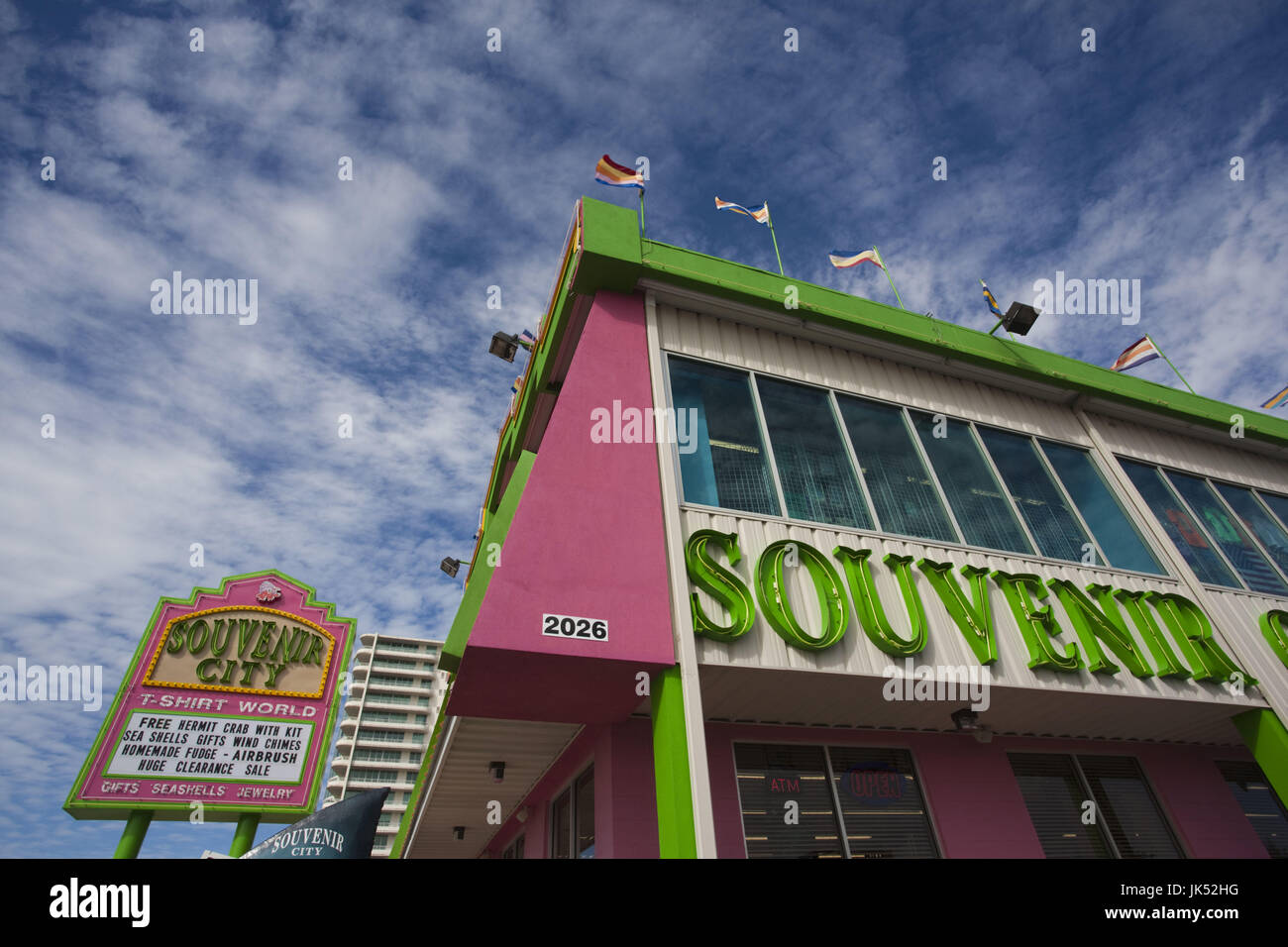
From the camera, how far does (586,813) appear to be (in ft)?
28.5

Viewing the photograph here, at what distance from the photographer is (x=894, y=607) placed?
798 cm

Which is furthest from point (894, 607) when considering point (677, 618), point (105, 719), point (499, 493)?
point (105, 719)

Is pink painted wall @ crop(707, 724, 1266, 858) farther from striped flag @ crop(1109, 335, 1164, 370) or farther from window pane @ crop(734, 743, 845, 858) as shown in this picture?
striped flag @ crop(1109, 335, 1164, 370)

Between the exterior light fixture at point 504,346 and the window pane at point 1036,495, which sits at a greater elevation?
the exterior light fixture at point 504,346

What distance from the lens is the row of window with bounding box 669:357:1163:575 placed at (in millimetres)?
8586

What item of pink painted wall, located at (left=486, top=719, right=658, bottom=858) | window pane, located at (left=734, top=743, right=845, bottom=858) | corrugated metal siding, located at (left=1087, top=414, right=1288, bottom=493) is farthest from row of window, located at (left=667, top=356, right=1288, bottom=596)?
window pane, located at (left=734, top=743, right=845, bottom=858)

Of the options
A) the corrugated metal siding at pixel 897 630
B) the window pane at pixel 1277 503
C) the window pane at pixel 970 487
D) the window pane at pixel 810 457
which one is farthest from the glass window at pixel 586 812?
the window pane at pixel 1277 503

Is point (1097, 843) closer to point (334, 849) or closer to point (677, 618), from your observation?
point (677, 618)

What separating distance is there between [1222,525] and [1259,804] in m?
4.92

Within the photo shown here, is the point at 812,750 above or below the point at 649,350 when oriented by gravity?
below

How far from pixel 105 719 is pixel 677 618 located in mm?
9969

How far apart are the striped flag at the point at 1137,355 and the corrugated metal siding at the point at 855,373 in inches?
92.3

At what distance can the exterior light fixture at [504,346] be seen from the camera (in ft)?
40.8

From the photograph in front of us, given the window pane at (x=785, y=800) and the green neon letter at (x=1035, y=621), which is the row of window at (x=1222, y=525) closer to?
the green neon letter at (x=1035, y=621)
